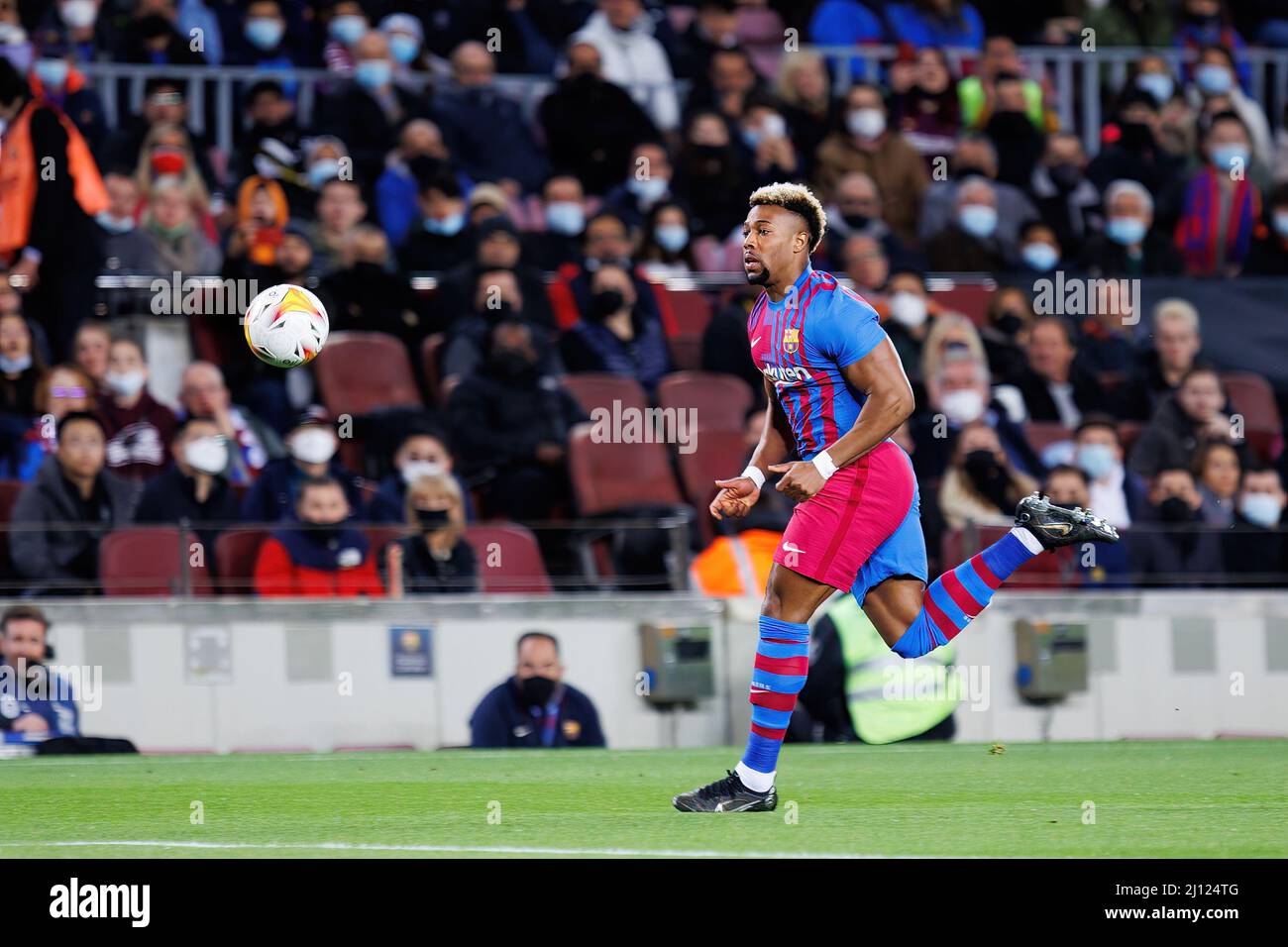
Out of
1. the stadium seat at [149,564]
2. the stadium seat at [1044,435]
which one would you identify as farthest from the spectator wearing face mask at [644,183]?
the stadium seat at [149,564]

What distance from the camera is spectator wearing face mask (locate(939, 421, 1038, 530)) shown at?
45.2ft

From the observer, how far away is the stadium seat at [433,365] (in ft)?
48.6

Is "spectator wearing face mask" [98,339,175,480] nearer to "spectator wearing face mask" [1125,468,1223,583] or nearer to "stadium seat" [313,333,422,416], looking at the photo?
"stadium seat" [313,333,422,416]

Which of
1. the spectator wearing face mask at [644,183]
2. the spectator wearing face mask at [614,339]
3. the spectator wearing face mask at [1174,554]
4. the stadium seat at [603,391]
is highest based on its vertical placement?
the spectator wearing face mask at [644,183]

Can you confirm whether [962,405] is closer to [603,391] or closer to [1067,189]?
[603,391]

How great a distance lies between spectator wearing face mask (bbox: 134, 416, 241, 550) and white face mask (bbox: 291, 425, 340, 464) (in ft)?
1.49

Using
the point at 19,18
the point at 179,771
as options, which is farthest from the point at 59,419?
the point at 19,18

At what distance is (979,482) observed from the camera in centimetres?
1390

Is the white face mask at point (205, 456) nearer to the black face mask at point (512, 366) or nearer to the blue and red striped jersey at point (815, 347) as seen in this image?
the black face mask at point (512, 366)

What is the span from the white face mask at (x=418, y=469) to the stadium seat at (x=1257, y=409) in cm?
593

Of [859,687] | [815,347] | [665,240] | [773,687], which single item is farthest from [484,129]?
[773,687]

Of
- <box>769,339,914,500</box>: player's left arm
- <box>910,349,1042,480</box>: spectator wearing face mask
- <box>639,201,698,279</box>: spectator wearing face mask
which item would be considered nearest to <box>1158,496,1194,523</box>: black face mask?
<box>910,349,1042,480</box>: spectator wearing face mask

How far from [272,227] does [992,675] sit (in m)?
5.64
